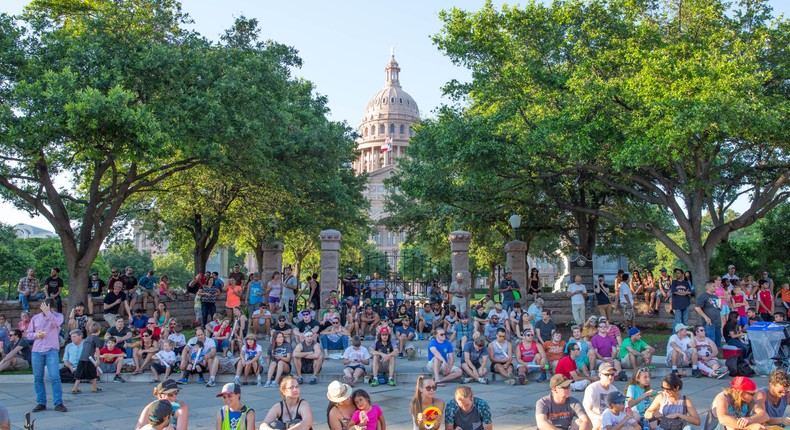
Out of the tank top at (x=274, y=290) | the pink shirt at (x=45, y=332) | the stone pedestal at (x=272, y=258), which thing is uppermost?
the stone pedestal at (x=272, y=258)

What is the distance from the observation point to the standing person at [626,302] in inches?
763

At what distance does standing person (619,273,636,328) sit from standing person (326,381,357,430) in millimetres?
14123

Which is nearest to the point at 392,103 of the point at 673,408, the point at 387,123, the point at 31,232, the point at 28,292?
the point at 387,123

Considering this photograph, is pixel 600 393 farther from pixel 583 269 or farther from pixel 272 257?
pixel 272 257

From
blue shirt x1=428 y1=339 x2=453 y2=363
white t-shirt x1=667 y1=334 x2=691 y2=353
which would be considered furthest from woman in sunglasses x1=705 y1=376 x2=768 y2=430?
white t-shirt x1=667 y1=334 x2=691 y2=353

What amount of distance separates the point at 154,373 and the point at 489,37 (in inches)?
545

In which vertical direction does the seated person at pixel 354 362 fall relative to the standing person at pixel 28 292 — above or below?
below

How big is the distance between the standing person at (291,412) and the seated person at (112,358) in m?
7.24

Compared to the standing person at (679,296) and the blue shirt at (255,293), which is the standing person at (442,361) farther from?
the blue shirt at (255,293)

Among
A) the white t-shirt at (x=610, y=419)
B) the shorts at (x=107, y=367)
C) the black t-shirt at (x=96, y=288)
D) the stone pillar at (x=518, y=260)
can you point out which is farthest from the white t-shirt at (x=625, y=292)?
the black t-shirt at (x=96, y=288)

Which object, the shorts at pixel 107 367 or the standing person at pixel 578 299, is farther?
the standing person at pixel 578 299

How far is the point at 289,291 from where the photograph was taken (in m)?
19.8

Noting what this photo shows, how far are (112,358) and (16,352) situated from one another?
2.19 meters

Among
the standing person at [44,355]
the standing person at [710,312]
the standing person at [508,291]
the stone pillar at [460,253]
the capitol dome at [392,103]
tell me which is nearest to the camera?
the standing person at [44,355]
